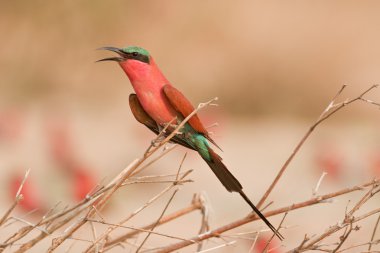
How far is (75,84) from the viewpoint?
755cm

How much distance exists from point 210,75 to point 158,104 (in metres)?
5.15

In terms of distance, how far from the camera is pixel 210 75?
7.58 metres

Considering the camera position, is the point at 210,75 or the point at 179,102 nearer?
the point at 179,102

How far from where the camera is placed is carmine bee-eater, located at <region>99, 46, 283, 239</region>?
95.3 inches

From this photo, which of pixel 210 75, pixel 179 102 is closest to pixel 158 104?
pixel 179 102

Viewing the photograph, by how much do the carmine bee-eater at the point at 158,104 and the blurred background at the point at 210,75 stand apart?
316 cm

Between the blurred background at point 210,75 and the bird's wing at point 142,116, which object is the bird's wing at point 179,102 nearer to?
the bird's wing at point 142,116

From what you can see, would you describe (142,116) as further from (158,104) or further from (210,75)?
(210,75)

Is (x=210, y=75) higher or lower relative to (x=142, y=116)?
higher

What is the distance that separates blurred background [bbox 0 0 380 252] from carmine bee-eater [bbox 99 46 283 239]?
10.4ft

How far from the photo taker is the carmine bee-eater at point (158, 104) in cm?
242

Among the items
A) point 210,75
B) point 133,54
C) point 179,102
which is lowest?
point 179,102

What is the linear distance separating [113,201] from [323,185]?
1233 millimetres

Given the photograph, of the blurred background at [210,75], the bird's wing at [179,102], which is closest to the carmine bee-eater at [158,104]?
the bird's wing at [179,102]
